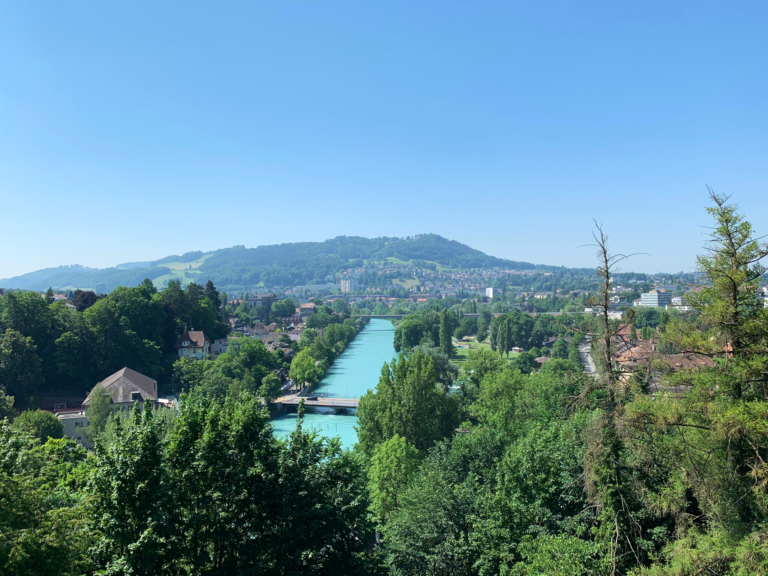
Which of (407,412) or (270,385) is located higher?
(407,412)

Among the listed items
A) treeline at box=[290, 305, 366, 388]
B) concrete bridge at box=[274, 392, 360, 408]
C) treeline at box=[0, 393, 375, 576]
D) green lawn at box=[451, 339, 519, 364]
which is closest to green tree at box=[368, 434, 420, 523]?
treeline at box=[0, 393, 375, 576]

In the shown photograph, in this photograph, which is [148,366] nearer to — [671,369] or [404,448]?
[404,448]

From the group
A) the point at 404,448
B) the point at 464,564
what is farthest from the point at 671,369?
the point at 404,448

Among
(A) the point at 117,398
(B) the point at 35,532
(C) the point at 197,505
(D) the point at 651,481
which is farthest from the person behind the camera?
(A) the point at 117,398

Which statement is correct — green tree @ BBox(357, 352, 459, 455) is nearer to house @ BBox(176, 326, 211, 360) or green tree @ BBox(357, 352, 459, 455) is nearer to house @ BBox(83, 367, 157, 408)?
house @ BBox(83, 367, 157, 408)

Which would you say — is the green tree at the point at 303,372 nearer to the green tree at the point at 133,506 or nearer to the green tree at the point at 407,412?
the green tree at the point at 407,412

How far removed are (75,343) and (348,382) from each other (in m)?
26.8

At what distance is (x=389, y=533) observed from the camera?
11.1m

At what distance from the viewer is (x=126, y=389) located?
107ft

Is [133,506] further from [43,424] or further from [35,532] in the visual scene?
[43,424]

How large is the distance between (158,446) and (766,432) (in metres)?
8.92

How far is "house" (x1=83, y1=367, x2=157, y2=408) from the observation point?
31.4 m

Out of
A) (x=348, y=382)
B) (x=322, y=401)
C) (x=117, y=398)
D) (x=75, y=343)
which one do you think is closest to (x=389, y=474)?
(x=117, y=398)

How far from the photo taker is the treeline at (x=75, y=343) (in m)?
33.2
